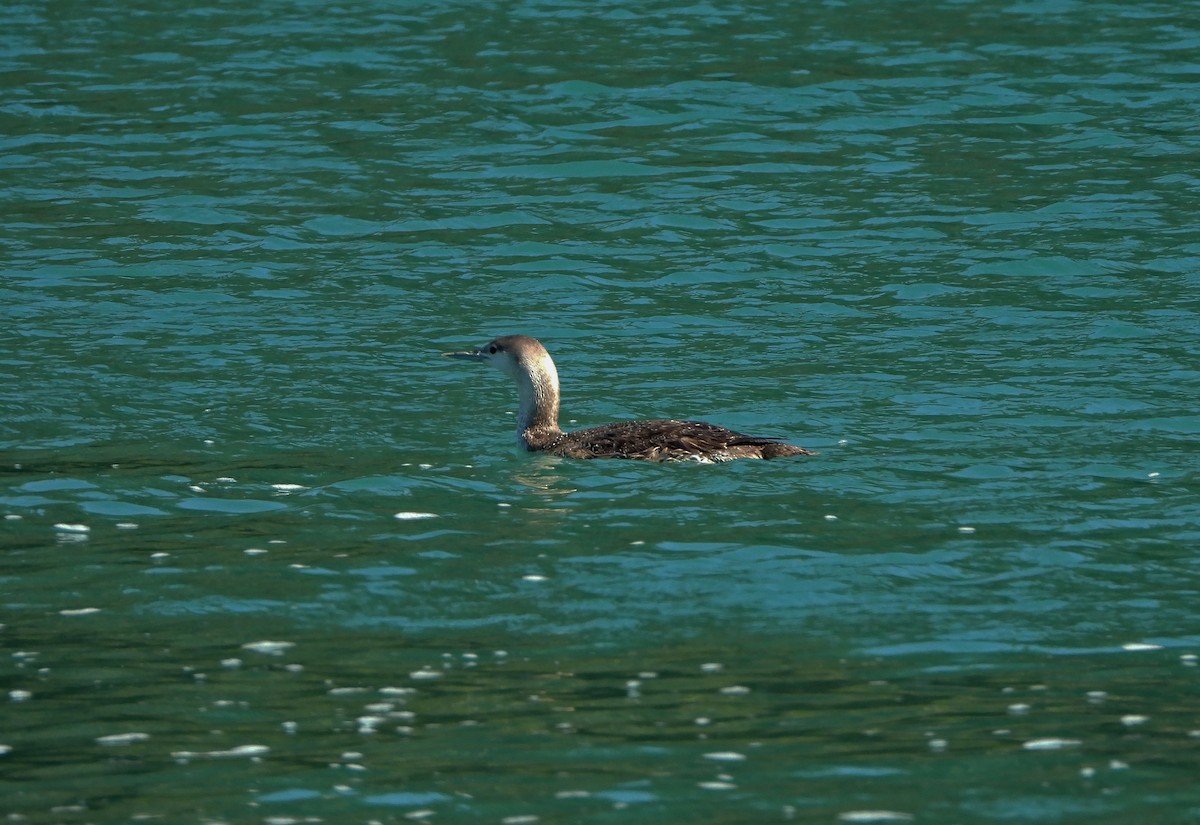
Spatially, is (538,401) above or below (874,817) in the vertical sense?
above

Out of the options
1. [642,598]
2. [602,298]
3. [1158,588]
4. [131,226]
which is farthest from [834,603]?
[131,226]

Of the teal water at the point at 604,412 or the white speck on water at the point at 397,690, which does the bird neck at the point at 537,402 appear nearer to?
the teal water at the point at 604,412

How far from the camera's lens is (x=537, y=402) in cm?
1512

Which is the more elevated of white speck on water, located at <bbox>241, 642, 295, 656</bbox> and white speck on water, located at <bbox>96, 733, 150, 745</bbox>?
white speck on water, located at <bbox>241, 642, 295, 656</bbox>

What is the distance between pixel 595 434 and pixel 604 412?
1.45m

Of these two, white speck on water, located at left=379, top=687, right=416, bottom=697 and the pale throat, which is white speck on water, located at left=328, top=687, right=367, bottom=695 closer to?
white speck on water, located at left=379, top=687, right=416, bottom=697

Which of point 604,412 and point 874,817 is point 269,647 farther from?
point 604,412

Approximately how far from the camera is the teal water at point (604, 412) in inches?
370

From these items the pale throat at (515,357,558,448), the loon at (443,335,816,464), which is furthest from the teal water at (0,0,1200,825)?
the pale throat at (515,357,558,448)

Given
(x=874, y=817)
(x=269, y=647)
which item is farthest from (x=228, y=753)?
(x=874, y=817)

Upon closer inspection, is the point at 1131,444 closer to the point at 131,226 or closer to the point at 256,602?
the point at 256,602

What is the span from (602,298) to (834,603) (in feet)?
26.3

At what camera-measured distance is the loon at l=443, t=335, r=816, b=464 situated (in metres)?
13.6

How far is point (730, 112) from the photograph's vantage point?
80.0 feet
